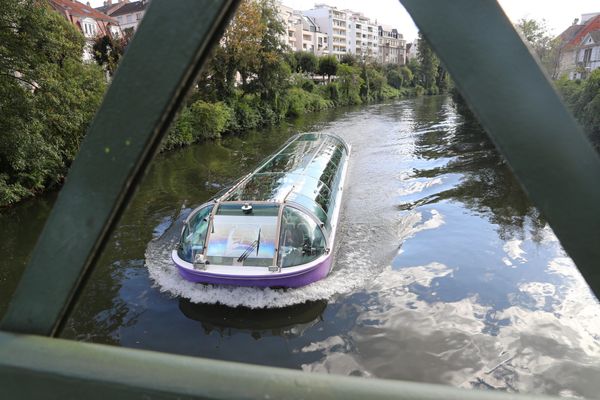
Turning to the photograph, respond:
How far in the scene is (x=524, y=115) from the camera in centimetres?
75

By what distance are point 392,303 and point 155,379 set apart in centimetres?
783

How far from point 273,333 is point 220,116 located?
2283 centimetres

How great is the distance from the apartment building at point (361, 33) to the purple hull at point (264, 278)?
10193cm

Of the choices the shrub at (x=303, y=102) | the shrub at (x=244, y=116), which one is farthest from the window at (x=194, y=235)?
the shrub at (x=303, y=102)

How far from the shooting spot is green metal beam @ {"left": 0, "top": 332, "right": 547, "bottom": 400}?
2.47ft

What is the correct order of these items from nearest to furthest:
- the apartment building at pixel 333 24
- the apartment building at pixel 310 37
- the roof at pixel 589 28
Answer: the roof at pixel 589 28
the apartment building at pixel 310 37
the apartment building at pixel 333 24

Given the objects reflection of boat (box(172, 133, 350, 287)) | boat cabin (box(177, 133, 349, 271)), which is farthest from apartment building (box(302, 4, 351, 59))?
reflection of boat (box(172, 133, 350, 287))

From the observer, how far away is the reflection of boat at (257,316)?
7.62m

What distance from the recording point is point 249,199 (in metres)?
8.71

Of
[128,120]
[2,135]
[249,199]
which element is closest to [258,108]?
[2,135]

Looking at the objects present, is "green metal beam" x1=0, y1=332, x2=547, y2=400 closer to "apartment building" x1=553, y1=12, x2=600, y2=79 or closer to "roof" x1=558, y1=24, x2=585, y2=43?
"apartment building" x1=553, y1=12, x2=600, y2=79

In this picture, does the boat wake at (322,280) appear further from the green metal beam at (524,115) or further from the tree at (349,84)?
the tree at (349,84)

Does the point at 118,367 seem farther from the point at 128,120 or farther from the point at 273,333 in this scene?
the point at 273,333

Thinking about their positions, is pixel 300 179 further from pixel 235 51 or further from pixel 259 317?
pixel 235 51
